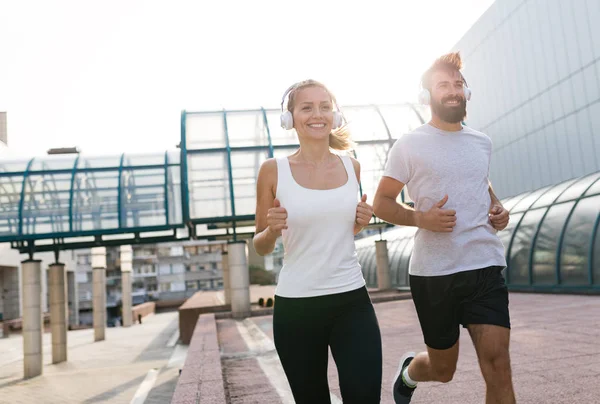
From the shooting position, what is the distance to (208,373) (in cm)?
675

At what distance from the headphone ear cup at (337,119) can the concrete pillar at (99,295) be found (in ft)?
108

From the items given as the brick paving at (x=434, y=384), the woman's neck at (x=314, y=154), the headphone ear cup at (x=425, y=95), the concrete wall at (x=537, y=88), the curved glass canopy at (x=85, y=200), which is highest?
the concrete wall at (x=537, y=88)

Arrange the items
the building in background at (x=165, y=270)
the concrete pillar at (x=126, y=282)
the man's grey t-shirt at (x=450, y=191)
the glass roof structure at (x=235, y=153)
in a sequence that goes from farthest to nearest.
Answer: the building in background at (x=165, y=270) → the concrete pillar at (x=126, y=282) → the glass roof structure at (x=235, y=153) → the man's grey t-shirt at (x=450, y=191)

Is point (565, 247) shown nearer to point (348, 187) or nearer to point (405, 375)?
point (405, 375)

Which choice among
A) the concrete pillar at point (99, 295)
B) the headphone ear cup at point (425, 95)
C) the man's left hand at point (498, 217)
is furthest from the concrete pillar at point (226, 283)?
the man's left hand at point (498, 217)

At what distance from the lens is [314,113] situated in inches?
126

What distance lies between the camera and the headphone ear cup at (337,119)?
3.30 meters

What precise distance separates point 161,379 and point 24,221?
934 cm

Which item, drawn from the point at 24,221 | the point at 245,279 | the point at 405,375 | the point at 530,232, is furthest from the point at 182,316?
the point at 405,375

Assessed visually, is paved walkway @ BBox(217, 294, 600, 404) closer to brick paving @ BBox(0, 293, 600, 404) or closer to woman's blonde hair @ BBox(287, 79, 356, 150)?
brick paving @ BBox(0, 293, 600, 404)

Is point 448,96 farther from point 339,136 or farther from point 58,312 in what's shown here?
point 58,312

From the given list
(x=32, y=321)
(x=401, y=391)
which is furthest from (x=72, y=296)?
(x=401, y=391)

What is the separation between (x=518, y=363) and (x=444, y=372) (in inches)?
120

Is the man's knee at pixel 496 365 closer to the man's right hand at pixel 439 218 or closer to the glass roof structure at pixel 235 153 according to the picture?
the man's right hand at pixel 439 218
